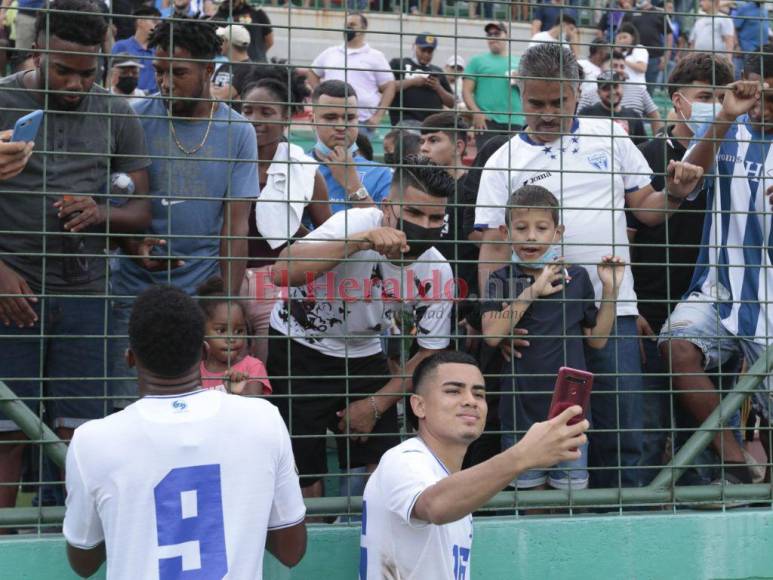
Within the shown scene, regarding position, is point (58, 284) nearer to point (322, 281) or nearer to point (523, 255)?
point (322, 281)

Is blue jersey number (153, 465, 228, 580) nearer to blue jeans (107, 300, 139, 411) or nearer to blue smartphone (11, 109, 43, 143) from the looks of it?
blue jeans (107, 300, 139, 411)

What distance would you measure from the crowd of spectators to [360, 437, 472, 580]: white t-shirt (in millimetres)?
488

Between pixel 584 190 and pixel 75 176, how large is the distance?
217 cm

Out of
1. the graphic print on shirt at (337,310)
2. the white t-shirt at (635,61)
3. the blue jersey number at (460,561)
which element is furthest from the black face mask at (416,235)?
the white t-shirt at (635,61)

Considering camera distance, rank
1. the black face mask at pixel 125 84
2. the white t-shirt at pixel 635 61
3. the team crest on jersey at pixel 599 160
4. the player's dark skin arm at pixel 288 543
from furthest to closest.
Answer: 1. the white t-shirt at pixel 635 61
2. the black face mask at pixel 125 84
3. the team crest on jersey at pixel 599 160
4. the player's dark skin arm at pixel 288 543

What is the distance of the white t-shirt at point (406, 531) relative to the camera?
3.62 m

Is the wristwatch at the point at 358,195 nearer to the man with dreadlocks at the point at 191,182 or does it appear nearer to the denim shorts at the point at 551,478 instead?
the man with dreadlocks at the point at 191,182

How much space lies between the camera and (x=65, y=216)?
416cm

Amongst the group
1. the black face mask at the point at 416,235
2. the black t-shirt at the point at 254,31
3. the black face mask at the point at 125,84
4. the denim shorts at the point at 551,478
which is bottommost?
the denim shorts at the point at 551,478

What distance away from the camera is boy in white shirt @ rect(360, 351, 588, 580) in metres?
3.22

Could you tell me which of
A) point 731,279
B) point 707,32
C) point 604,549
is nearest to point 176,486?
point 604,549

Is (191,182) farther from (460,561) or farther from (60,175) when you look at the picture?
(460,561)

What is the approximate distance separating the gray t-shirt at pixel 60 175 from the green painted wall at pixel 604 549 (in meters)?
1.43

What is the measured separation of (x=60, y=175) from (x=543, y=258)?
2012 mm
